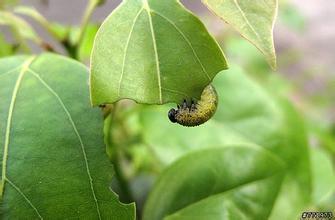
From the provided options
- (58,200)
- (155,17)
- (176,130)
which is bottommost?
(176,130)

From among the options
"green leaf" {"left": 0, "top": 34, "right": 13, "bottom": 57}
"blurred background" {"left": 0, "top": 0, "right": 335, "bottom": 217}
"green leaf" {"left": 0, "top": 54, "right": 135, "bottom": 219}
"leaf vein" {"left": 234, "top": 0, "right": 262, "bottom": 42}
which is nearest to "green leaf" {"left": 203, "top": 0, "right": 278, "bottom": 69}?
"leaf vein" {"left": 234, "top": 0, "right": 262, "bottom": 42}

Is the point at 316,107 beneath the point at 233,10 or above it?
beneath

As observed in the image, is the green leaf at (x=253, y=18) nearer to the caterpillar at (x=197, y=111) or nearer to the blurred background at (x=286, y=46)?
the caterpillar at (x=197, y=111)

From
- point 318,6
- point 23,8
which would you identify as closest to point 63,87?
point 23,8

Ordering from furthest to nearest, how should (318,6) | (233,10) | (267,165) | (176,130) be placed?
1. (318,6)
2. (176,130)
3. (267,165)
4. (233,10)

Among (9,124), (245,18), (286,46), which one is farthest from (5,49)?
(286,46)

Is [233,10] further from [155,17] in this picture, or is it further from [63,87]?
[63,87]
